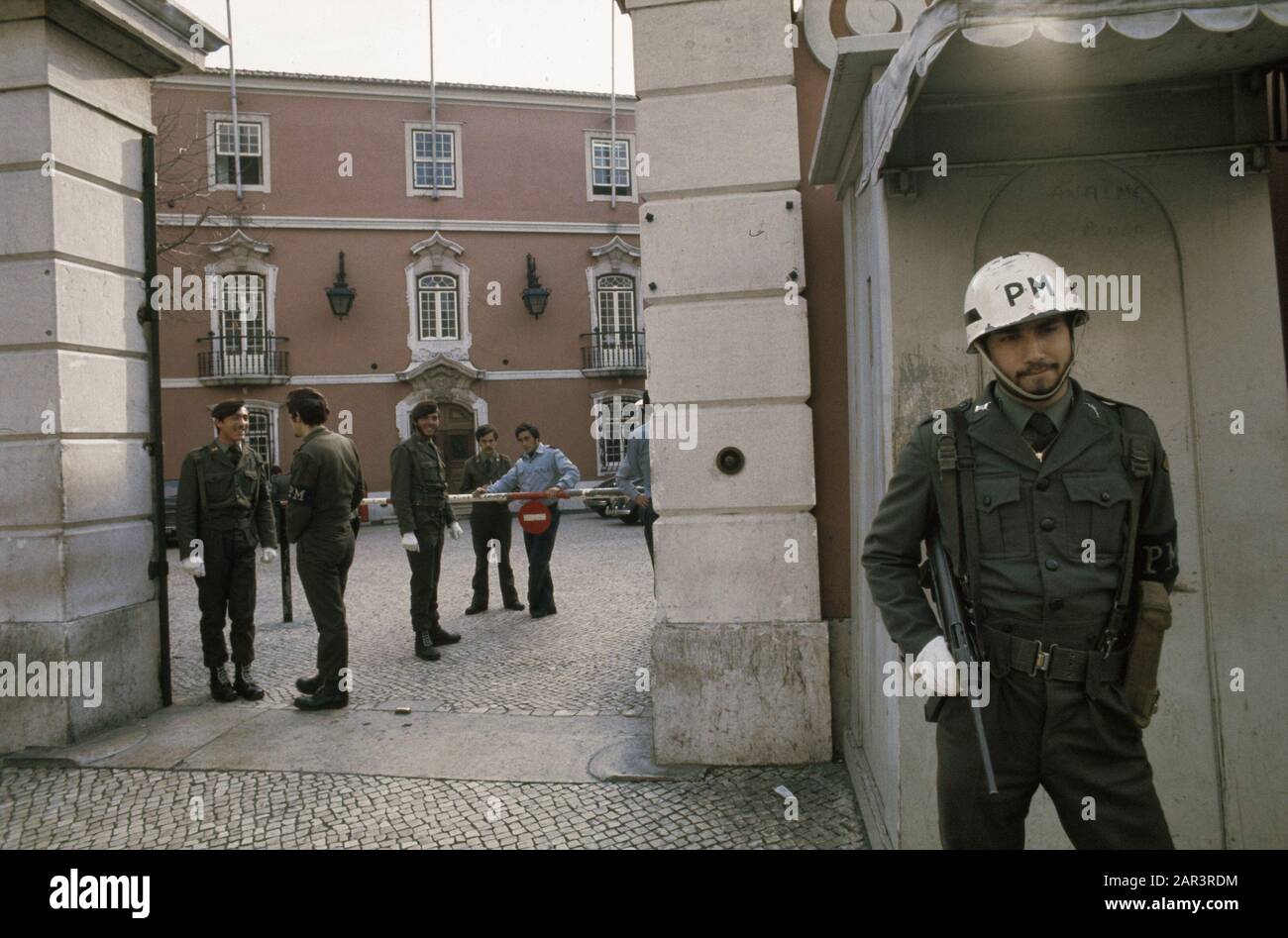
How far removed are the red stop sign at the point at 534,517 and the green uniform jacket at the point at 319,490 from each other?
2.43 meters

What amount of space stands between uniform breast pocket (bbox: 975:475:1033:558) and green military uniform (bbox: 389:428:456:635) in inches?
213

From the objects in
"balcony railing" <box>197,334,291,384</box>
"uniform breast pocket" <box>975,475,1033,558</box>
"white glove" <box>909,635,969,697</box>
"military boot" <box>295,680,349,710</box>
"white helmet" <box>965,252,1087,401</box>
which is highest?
"balcony railing" <box>197,334,291,384</box>

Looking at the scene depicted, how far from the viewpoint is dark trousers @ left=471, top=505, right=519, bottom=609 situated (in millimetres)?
8518

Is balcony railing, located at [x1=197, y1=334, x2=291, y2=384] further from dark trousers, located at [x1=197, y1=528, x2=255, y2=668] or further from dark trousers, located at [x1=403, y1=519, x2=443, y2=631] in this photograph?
dark trousers, located at [x1=197, y1=528, x2=255, y2=668]

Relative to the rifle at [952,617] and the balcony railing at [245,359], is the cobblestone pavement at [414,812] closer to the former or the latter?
the rifle at [952,617]

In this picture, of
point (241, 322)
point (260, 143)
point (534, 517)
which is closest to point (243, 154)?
point (260, 143)

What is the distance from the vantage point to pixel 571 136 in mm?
25766

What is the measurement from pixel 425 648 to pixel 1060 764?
5532mm

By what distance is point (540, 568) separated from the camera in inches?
330

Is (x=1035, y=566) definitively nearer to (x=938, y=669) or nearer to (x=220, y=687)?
(x=938, y=669)

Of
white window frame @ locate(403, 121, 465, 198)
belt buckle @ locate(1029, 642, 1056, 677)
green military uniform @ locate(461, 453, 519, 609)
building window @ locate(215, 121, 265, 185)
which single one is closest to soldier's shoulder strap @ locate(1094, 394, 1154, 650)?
belt buckle @ locate(1029, 642, 1056, 677)

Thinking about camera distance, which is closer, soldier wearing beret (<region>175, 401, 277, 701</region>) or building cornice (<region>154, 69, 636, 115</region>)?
soldier wearing beret (<region>175, 401, 277, 701</region>)

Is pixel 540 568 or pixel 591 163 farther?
pixel 591 163

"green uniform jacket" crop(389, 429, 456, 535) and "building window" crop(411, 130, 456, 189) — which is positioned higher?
"building window" crop(411, 130, 456, 189)
